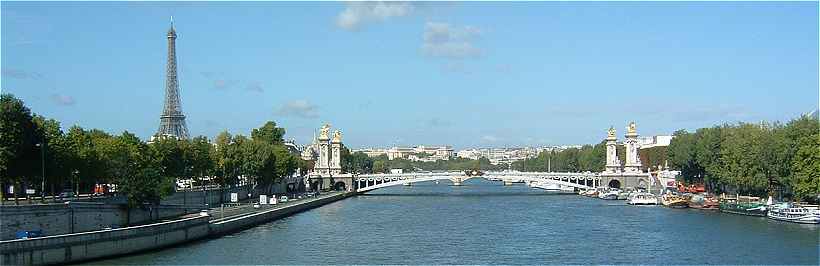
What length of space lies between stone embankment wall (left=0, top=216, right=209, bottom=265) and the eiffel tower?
5365cm

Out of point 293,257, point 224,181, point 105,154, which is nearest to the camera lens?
point 293,257

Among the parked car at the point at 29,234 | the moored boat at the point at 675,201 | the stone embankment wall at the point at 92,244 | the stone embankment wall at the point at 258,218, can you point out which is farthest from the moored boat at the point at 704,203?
the parked car at the point at 29,234

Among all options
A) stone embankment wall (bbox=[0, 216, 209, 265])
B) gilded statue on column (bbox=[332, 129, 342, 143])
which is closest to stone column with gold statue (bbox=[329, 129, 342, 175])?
gilded statue on column (bbox=[332, 129, 342, 143])

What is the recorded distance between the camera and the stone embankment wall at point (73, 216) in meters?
30.2

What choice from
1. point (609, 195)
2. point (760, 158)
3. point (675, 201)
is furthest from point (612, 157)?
point (760, 158)

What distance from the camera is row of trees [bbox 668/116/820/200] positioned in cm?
4791

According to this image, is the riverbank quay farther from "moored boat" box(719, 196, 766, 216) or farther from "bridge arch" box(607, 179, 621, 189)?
"bridge arch" box(607, 179, 621, 189)

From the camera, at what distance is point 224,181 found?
63.2m

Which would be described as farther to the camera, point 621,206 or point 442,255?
point 621,206

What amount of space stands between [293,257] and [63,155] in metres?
13.0

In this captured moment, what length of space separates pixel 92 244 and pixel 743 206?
34389 millimetres

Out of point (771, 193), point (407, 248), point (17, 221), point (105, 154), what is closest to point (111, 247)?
point (17, 221)

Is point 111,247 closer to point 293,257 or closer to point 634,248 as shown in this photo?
point 293,257

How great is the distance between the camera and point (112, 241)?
31.0 meters
